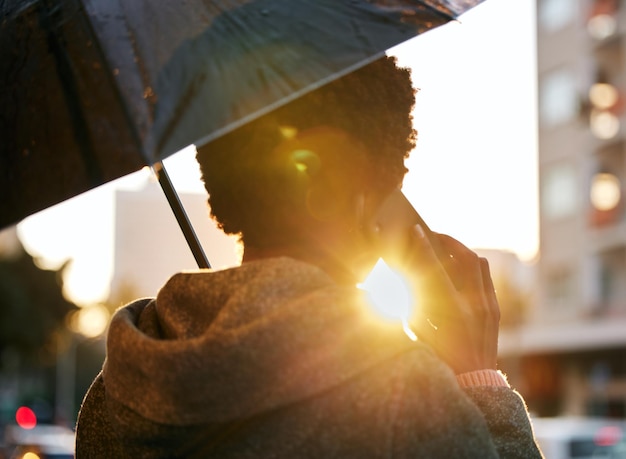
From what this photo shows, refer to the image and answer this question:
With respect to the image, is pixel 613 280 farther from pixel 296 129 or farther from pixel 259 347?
pixel 259 347

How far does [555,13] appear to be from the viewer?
3981 centimetres

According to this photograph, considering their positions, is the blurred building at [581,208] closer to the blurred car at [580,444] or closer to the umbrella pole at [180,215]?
the blurred car at [580,444]

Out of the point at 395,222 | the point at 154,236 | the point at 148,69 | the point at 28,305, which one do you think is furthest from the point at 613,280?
the point at 148,69

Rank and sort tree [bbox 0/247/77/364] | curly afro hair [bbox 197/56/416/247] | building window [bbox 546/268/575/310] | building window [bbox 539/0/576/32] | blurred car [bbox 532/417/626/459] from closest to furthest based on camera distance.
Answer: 1. curly afro hair [bbox 197/56/416/247]
2. blurred car [bbox 532/417/626/459]
3. building window [bbox 539/0/576/32]
4. building window [bbox 546/268/575/310]
5. tree [bbox 0/247/77/364]

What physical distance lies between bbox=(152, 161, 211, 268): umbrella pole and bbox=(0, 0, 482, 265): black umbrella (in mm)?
312

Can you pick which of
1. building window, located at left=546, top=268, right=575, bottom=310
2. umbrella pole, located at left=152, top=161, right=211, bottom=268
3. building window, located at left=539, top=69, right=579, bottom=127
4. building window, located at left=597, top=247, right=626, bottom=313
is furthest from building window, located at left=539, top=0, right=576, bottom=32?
umbrella pole, located at left=152, top=161, right=211, bottom=268

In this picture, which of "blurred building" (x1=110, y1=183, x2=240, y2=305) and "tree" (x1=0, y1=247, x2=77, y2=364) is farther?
"tree" (x1=0, y1=247, x2=77, y2=364)

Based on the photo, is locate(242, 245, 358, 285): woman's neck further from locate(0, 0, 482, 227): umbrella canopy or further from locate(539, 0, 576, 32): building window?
locate(539, 0, 576, 32): building window

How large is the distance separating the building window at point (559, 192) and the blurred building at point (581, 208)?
0.03 m

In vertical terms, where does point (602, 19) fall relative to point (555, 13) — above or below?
below

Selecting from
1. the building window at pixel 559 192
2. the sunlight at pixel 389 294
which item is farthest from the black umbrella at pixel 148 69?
the building window at pixel 559 192

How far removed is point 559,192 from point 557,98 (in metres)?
3.25

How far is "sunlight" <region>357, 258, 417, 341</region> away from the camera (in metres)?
1.69

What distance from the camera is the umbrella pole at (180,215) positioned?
2.24m
